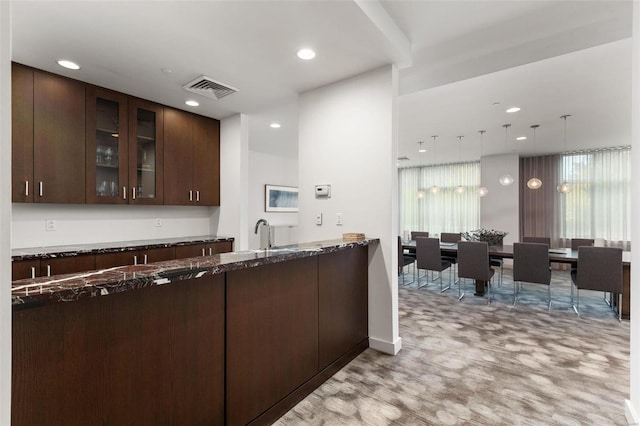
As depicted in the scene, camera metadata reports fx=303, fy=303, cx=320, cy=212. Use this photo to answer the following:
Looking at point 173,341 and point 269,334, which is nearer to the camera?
point 173,341

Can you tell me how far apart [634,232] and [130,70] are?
4.06m

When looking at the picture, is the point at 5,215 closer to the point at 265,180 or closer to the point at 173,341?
the point at 173,341

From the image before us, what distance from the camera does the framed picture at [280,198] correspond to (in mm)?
6812

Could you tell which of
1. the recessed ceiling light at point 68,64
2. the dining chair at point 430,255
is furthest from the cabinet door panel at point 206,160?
the dining chair at point 430,255

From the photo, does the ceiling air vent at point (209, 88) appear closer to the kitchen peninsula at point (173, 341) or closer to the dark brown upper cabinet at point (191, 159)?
the dark brown upper cabinet at point (191, 159)

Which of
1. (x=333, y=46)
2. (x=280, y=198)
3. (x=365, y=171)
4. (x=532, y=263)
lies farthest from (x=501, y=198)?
(x=333, y=46)

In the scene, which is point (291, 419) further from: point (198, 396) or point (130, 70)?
point (130, 70)

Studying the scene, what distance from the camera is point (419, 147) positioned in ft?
21.8

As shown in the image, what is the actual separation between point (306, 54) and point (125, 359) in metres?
2.42

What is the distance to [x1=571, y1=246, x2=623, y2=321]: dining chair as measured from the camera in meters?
3.61

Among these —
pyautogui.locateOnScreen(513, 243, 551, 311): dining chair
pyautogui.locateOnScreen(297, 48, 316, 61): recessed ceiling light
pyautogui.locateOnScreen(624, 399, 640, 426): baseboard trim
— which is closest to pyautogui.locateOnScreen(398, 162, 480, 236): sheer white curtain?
pyautogui.locateOnScreen(513, 243, 551, 311): dining chair

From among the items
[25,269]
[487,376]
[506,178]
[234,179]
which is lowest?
[487,376]

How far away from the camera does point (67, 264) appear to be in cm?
278

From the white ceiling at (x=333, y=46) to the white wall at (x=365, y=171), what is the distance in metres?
0.22
